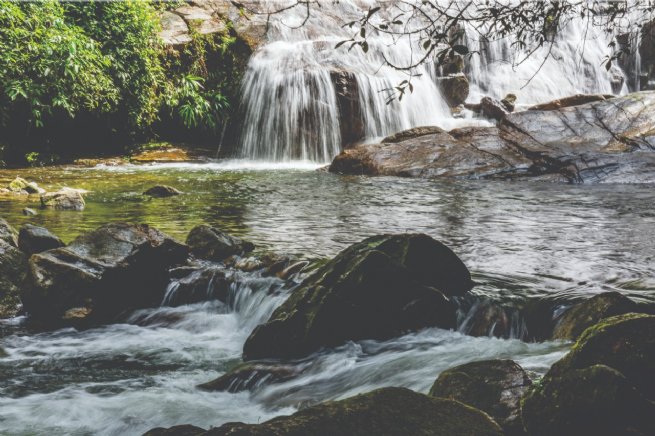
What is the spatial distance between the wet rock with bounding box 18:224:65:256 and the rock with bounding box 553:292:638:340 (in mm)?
4464

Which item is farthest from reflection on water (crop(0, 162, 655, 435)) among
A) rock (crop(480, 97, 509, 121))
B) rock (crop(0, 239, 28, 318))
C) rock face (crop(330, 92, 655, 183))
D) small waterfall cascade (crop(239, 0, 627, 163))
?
rock (crop(480, 97, 509, 121))

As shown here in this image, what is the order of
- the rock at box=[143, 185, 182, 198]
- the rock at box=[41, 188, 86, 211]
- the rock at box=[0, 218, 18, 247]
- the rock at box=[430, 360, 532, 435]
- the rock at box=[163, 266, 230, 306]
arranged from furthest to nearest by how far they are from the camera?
1. the rock at box=[143, 185, 182, 198]
2. the rock at box=[41, 188, 86, 211]
3. the rock at box=[0, 218, 18, 247]
4. the rock at box=[163, 266, 230, 306]
5. the rock at box=[430, 360, 532, 435]

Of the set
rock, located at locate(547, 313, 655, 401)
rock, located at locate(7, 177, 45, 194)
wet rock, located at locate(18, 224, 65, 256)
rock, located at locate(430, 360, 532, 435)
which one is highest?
rock, located at locate(7, 177, 45, 194)

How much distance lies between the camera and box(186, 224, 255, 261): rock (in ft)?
18.3

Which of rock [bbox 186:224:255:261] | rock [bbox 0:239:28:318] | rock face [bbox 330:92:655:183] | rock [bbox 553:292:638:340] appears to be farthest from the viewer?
rock face [bbox 330:92:655:183]

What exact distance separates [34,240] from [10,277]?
579mm

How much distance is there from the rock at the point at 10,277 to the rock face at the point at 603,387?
13.6ft

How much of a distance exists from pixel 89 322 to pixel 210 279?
1.07 m

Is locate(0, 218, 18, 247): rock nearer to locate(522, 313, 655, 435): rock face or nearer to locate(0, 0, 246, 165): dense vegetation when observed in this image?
locate(522, 313, 655, 435): rock face

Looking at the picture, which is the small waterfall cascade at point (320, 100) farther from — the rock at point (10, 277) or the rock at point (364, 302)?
the rock at point (10, 277)

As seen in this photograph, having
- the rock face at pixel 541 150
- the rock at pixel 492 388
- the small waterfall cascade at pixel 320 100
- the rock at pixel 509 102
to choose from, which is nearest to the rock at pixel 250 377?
the rock at pixel 492 388

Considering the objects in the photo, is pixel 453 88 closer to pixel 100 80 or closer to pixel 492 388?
pixel 100 80

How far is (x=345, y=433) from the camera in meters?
1.77

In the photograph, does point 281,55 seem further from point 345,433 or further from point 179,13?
point 345,433
